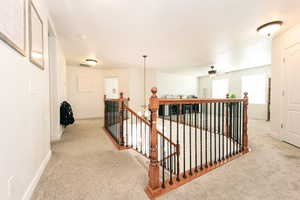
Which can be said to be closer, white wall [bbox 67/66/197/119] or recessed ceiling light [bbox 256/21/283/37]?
recessed ceiling light [bbox 256/21/283/37]

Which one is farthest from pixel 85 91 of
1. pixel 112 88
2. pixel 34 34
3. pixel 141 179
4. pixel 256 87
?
pixel 256 87

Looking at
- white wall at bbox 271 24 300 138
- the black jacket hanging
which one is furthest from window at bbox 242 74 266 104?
the black jacket hanging

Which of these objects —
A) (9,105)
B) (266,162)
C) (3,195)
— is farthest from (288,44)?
(3,195)

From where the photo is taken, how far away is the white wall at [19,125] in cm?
95

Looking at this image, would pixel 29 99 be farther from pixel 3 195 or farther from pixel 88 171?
pixel 88 171

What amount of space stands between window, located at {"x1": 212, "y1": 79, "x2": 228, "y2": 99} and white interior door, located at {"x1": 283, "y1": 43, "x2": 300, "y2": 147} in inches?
195

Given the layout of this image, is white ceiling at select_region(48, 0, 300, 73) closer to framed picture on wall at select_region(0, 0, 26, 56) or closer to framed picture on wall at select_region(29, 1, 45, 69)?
framed picture on wall at select_region(29, 1, 45, 69)

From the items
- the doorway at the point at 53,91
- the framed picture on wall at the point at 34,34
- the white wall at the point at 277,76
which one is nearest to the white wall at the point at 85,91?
the doorway at the point at 53,91

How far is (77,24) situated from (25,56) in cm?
158

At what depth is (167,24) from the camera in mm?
2555

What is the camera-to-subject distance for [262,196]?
1.33m

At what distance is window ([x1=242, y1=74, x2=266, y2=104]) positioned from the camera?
6.10 meters

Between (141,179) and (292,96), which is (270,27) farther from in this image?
(141,179)

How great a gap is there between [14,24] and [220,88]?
8.67 metres
